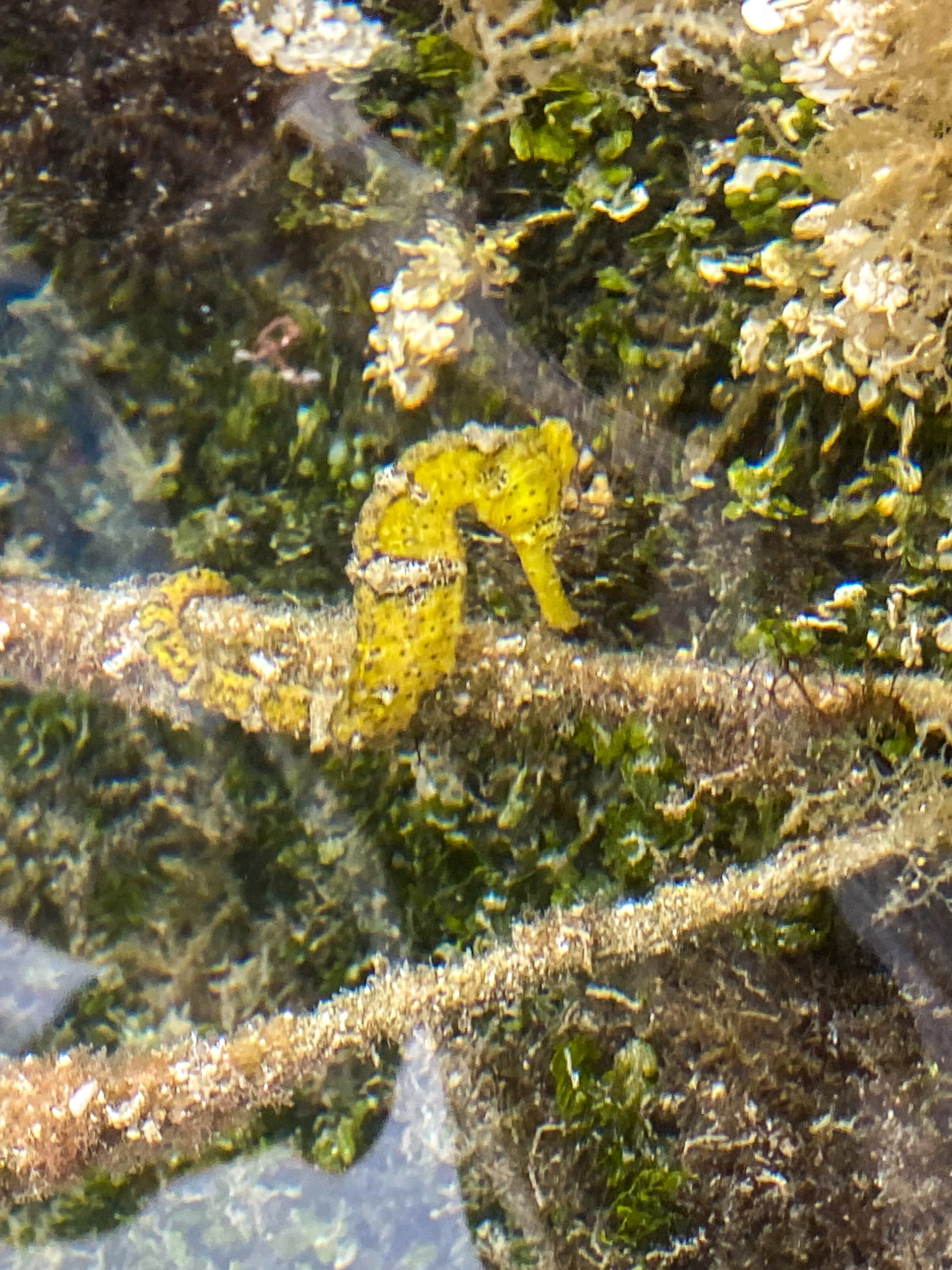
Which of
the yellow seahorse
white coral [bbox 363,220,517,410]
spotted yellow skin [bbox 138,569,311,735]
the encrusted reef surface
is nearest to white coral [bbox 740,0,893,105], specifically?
the encrusted reef surface

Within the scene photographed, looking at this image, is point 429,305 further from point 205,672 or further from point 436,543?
point 205,672

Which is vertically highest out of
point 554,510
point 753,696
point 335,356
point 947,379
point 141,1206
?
point 947,379

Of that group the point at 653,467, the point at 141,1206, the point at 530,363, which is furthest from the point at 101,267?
the point at 141,1206

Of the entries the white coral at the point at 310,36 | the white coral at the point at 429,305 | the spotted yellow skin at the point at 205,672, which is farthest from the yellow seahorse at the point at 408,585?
the white coral at the point at 310,36

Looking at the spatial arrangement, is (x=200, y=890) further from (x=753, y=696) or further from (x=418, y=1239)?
(x=753, y=696)

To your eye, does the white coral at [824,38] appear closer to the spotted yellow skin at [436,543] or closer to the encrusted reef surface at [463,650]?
the encrusted reef surface at [463,650]

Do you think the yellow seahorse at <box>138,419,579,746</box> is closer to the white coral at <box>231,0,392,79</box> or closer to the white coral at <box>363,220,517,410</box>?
the white coral at <box>363,220,517,410</box>

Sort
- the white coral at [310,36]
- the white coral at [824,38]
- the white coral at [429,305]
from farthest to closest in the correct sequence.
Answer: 1. the white coral at [429,305]
2. the white coral at [310,36]
3. the white coral at [824,38]
